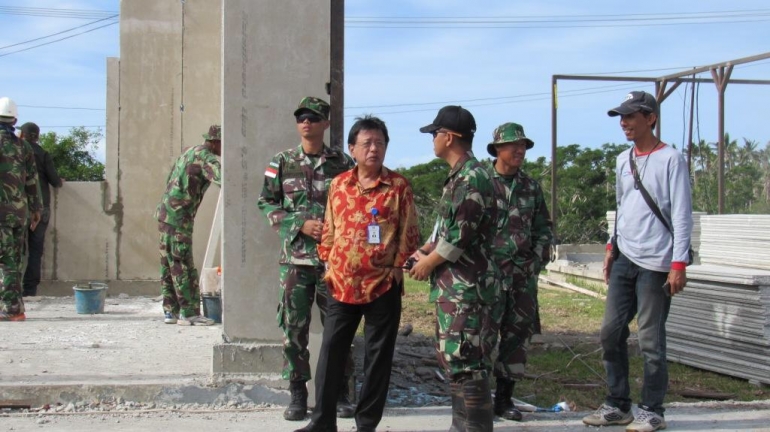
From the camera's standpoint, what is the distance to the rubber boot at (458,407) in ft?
14.7

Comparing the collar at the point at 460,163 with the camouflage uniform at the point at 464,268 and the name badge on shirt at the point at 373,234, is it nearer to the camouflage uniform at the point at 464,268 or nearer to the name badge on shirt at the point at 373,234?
the camouflage uniform at the point at 464,268

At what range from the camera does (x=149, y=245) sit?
1109 cm

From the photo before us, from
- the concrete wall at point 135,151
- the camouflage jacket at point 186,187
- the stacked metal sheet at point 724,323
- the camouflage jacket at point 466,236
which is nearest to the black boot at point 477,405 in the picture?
the camouflage jacket at point 466,236

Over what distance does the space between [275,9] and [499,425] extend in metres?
3.00

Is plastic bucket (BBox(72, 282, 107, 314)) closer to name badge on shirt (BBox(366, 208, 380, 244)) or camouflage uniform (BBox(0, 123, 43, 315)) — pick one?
camouflage uniform (BBox(0, 123, 43, 315))

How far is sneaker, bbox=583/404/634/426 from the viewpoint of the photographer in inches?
204

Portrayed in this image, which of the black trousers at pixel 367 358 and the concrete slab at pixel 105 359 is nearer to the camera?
the black trousers at pixel 367 358

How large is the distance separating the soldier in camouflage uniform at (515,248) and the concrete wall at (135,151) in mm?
6268

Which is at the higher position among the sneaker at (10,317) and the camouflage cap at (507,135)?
the camouflage cap at (507,135)

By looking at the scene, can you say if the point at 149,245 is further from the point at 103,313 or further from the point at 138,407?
the point at 138,407

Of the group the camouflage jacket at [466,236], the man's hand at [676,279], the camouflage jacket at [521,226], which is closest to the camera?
the camouflage jacket at [466,236]

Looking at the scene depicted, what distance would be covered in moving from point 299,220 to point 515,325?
5.47ft

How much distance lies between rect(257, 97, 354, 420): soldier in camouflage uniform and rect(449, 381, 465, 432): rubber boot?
0.99 metres

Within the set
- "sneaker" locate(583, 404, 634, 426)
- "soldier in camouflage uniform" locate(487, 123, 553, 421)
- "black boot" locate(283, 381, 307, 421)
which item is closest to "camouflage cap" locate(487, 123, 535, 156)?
"soldier in camouflage uniform" locate(487, 123, 553, 421)
